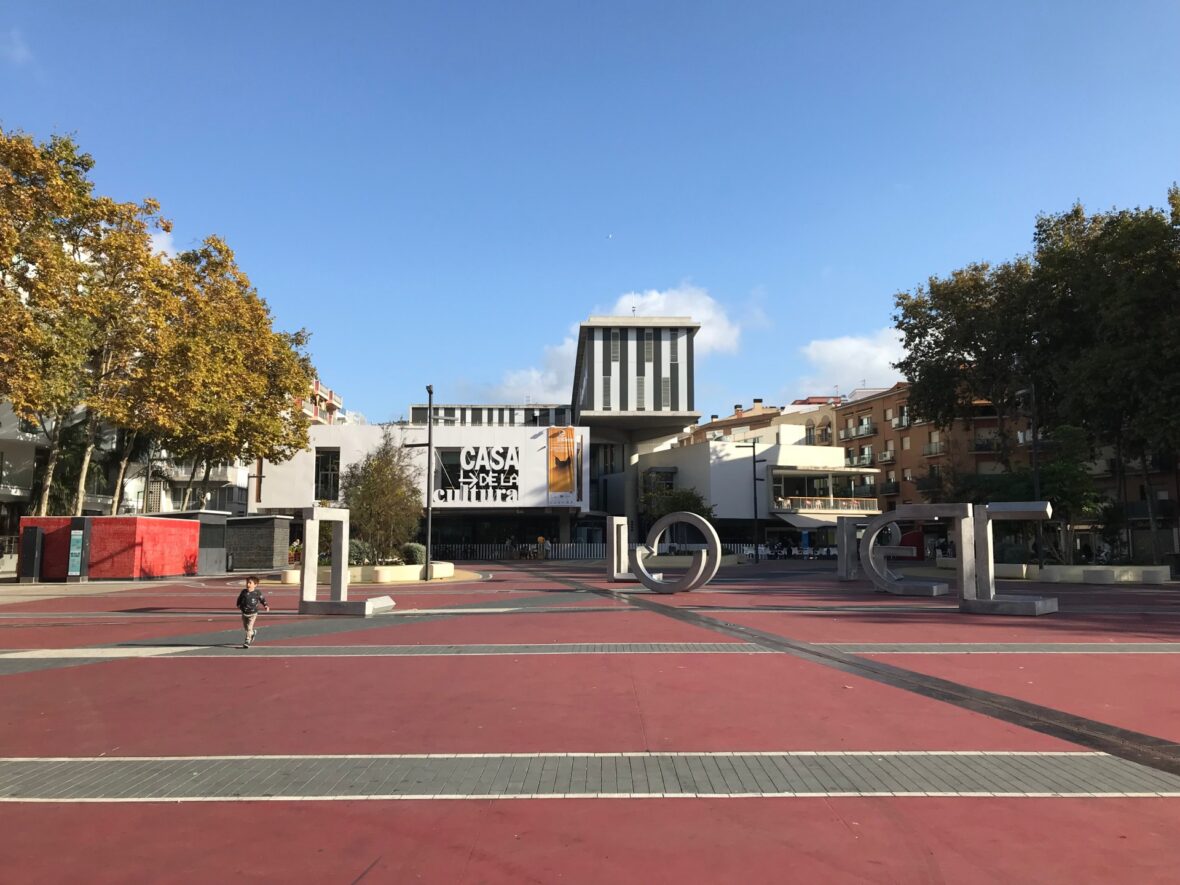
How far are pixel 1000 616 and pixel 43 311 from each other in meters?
29.0

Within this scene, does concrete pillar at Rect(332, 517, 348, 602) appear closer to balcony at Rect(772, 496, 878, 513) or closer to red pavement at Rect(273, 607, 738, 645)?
red pavement at Rect(273, 607, 738, 645)

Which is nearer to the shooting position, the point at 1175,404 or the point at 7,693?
the point at 7,693

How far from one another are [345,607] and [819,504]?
150ft

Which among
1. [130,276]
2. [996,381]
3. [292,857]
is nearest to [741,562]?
[996,381]

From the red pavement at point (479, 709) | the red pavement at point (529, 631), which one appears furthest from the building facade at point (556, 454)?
the red pavement at point (479, 709)

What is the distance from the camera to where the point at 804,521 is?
5588 cm

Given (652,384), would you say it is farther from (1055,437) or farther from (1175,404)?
(1175,404)

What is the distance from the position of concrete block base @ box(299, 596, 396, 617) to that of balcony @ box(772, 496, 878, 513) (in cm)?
4343

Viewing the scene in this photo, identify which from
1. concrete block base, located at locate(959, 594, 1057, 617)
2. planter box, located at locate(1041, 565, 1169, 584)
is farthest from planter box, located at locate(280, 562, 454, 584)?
planter box, located at locate(1041, 565, 1169, 584)

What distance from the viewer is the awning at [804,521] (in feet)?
182

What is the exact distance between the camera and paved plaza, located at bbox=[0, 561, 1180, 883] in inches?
177

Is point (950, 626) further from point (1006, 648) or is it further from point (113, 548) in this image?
point (113, 548)

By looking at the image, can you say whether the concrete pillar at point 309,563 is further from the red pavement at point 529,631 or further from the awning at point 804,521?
the awning at point 804,521

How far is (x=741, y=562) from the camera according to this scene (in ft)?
152
